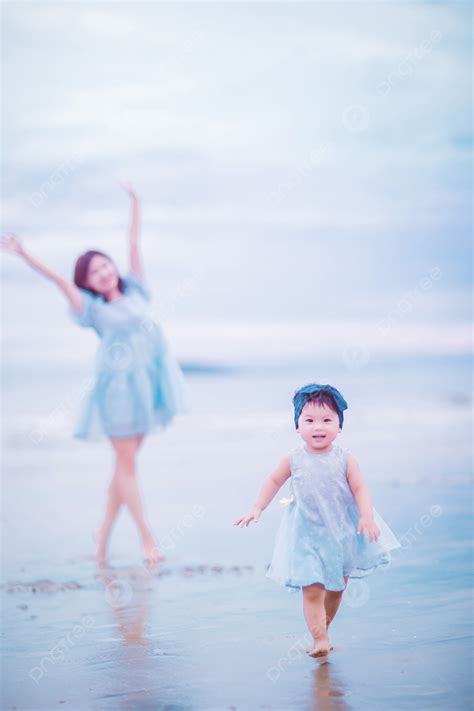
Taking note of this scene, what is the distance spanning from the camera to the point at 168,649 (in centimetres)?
409

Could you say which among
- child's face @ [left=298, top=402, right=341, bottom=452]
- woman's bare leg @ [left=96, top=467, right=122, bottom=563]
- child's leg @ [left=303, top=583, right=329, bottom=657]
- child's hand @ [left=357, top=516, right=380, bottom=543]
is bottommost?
child's leg @ [left=303, top=583, right=329, bottom=657]

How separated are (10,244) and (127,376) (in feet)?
3.42

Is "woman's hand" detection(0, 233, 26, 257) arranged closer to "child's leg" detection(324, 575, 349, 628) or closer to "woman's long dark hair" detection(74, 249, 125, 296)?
"woman's long dark hair" detection(74, 249, 125, 296)

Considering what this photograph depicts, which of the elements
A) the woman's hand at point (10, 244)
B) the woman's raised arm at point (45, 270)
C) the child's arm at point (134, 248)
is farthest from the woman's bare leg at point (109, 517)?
the woman's hand at point (10, 244)

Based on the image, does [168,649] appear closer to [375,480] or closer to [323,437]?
[323,437]

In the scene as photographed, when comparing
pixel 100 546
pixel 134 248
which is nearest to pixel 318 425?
pixel 100 546

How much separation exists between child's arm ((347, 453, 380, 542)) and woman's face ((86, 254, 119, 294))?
Answer: 291cm

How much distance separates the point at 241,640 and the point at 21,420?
37.3 feet

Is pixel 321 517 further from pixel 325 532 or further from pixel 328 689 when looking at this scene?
pixel 328 689

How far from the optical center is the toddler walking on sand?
159 inches

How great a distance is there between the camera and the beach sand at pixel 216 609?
3.59 metres

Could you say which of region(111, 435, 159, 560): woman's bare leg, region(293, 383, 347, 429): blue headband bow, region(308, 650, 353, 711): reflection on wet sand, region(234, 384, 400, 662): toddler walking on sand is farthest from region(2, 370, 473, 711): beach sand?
region(293, 383, 347, 429): blue headband bow

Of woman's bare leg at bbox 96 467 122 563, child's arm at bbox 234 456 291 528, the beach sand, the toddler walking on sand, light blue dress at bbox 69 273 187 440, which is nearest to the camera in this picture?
the beach sand

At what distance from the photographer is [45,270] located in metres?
6.38
